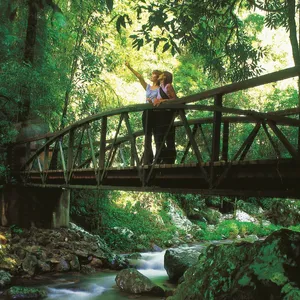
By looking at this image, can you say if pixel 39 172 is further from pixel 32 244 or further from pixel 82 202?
pixel 82 202

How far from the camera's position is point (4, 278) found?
29.7ft

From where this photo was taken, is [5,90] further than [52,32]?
Result: No

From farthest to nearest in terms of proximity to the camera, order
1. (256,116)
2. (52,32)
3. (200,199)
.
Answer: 1. (200,199)
2. (52,32)
3. (256,116)

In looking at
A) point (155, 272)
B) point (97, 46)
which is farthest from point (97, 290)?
point (97, 46)

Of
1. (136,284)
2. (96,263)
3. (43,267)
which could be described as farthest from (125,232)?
(136,284)

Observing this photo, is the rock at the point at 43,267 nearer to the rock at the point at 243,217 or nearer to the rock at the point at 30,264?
the rock at the point at 30,264

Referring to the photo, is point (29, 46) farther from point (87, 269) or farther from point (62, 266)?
point (87, 269)

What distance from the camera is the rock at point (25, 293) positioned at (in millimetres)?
7912

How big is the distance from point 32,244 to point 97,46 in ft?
26.9

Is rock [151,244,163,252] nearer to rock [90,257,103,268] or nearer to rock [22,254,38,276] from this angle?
rock [90,257,103,268]

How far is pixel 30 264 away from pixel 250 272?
7.17 meters

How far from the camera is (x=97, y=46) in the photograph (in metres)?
16.5

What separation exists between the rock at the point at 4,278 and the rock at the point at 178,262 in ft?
11.7

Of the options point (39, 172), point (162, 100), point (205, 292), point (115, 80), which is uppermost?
point (115, 80)
